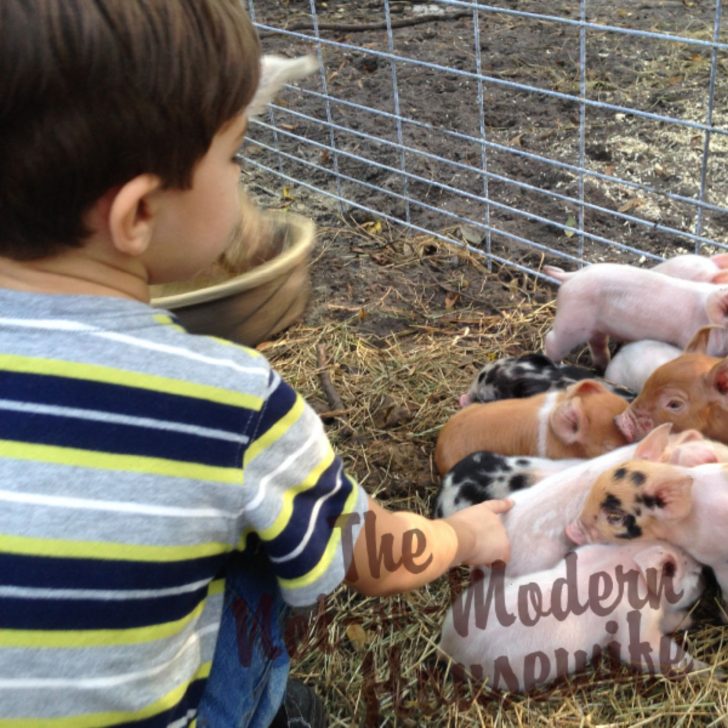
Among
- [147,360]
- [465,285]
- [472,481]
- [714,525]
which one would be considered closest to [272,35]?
[465,285]

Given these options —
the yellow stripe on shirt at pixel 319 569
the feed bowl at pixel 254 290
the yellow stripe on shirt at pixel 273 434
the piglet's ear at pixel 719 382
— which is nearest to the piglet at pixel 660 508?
the piglet's ear at pixel 719 382

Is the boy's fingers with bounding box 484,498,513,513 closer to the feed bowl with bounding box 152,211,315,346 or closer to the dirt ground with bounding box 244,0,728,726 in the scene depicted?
the dirt ground with bounding box 244,0,728,726

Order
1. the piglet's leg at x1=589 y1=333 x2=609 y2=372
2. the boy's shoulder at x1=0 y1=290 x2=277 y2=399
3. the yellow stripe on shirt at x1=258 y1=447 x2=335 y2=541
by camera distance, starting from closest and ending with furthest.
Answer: the boy's shoulder at x1=0 y1=290 x2=277 y2=399
the yellow stripe on shirt at x1=258 y1=447 x2=335 y2=541
the piglet's leg at x1=589 y1=333 x2=609 y2=372

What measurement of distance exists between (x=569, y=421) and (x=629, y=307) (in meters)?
0.66

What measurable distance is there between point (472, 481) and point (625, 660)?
603 millimetres

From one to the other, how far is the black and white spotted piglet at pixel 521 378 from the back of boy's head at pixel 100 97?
71.1 inches

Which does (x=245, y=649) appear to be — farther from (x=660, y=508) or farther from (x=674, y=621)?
(x=674, y=621)

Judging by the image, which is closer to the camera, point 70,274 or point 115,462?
point 115,462

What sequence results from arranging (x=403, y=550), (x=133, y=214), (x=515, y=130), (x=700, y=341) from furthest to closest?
1. (x=515, y=130)
2. (x=700, y=341)
3. (x=403, y=550)
4. (x=133, y=214)

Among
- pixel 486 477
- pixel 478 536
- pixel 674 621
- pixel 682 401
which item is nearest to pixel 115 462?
pixel 478 536

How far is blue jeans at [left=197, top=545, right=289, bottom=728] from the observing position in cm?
162

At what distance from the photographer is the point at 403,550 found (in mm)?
1663

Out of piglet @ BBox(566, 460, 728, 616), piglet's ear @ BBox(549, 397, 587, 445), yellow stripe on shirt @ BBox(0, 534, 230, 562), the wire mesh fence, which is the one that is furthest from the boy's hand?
the wire mesh fence

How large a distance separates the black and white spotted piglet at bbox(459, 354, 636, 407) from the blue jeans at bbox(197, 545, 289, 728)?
1446mm
